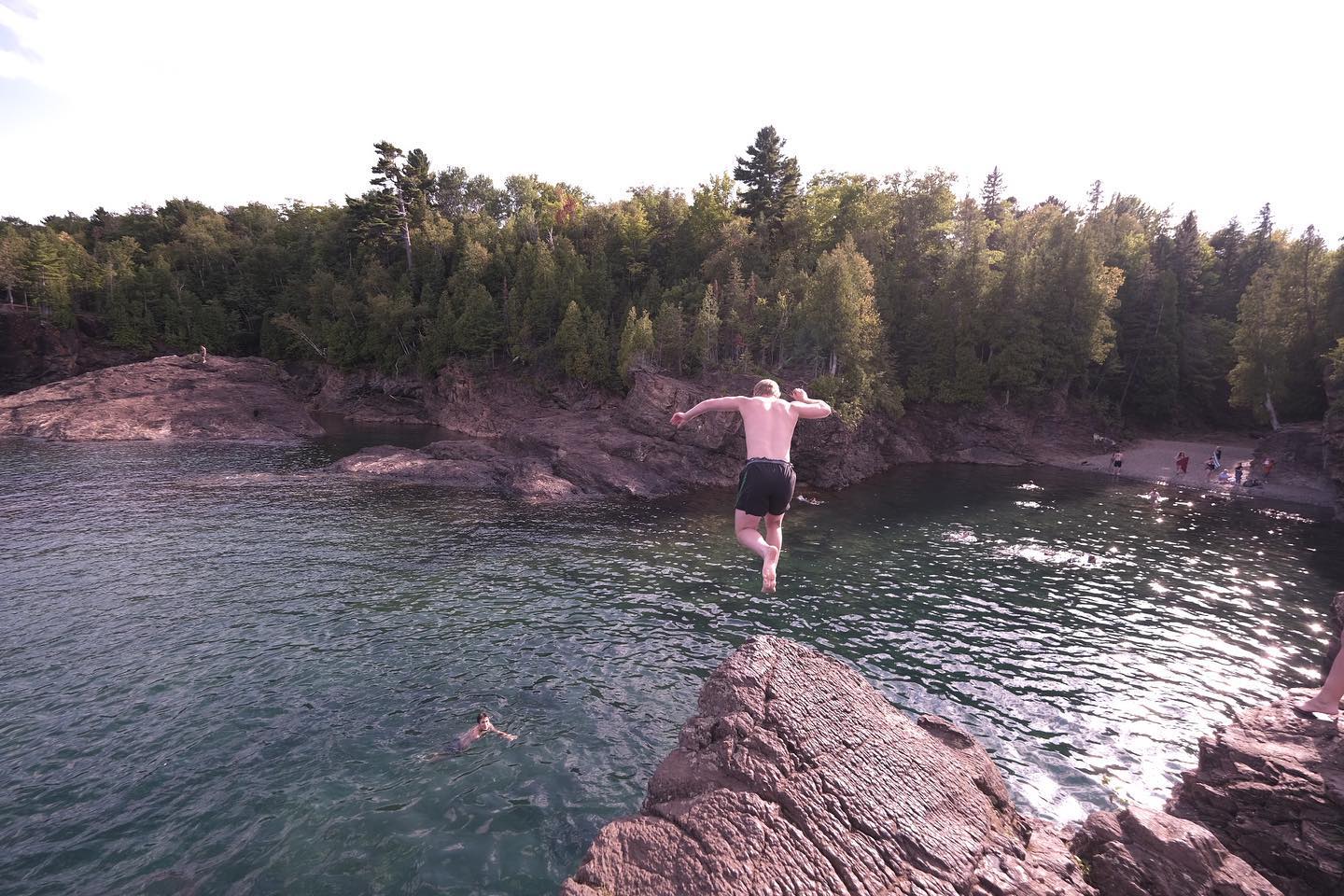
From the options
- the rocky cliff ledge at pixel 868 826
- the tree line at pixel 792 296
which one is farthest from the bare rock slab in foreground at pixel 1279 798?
the tree line at pixel 792 296

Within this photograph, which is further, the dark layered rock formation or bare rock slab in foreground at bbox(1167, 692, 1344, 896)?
the dark layered rock formation

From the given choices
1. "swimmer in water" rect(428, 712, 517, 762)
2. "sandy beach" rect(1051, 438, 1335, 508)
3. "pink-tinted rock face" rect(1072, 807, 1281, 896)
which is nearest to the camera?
"pink-tinted rock face" rect(1072, 807, 1281, 896)

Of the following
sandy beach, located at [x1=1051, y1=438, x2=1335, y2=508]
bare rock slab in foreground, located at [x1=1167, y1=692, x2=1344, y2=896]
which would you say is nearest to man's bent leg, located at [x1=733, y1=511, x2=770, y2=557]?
bare rock slab in foreground, located at [x1=1167, y1=692, x2=1344, y2=896]

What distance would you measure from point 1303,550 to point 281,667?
43018 millimetres

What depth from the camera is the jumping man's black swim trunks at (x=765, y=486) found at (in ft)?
28.1

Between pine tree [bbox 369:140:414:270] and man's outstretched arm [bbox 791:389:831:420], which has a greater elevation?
pine tree [bbox 369:140:414:270]

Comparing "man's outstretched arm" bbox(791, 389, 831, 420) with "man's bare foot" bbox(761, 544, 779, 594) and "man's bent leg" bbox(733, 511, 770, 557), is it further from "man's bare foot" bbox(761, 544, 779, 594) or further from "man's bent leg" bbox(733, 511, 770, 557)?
"man's bare foot" bbox(761, 544, 779, 594)

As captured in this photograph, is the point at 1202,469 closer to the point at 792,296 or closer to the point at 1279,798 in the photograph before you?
the point at 792,296

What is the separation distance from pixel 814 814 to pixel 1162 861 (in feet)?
13.6

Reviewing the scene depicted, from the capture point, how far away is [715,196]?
60.6 m

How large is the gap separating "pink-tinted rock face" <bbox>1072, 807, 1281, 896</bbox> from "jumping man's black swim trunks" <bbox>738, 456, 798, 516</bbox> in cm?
597

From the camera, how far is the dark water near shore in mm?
9773

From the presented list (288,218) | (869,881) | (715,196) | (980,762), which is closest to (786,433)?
(869,881)

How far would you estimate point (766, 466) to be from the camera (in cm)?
865
